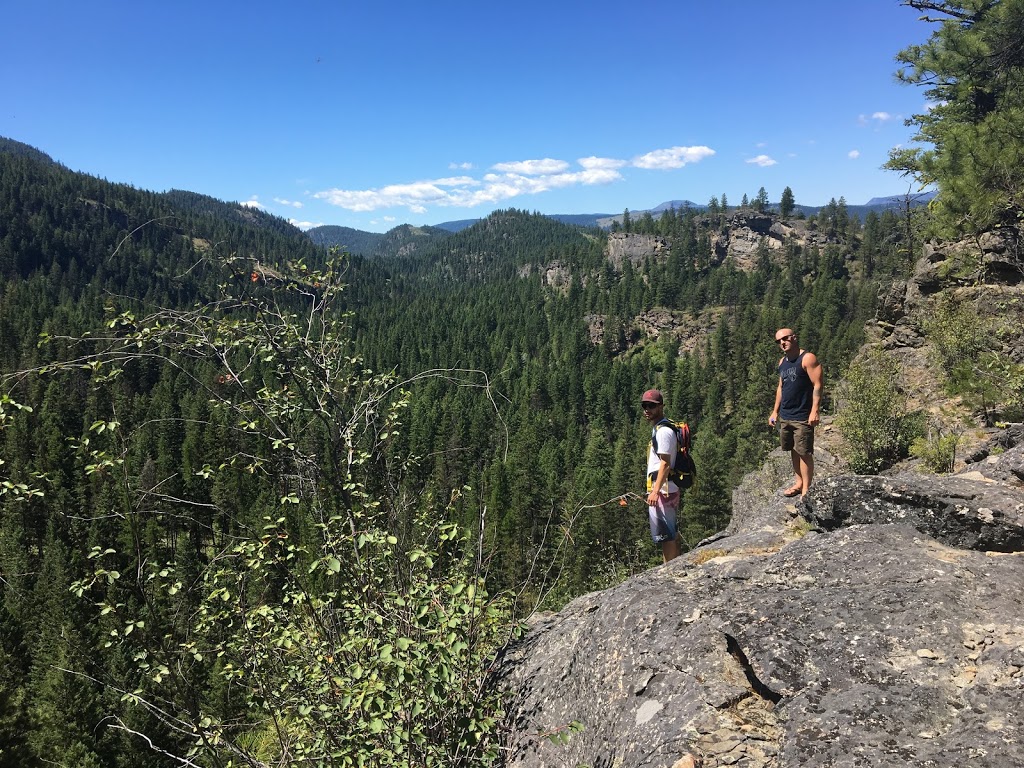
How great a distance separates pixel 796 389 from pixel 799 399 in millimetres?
168

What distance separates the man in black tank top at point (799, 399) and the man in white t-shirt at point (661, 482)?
2217mm

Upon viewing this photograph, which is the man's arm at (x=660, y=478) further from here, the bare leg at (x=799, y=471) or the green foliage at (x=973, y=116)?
the green foliage at (x=973, y=116)

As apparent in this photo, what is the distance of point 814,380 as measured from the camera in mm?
8484

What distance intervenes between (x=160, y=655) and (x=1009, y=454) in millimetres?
9959

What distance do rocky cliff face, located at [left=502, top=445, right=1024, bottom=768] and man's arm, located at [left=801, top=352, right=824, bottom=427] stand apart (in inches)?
60.9

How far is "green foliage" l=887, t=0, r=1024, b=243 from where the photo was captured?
46.2 ft

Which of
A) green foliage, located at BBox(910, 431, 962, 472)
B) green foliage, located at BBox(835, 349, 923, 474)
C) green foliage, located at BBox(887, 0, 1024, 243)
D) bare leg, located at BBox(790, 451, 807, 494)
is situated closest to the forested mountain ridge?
bare leg, located at BBox(790, 451, 807, 494)

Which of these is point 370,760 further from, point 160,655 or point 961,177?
point 961,177

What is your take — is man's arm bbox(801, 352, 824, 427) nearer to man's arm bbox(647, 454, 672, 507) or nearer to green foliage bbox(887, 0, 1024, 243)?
man's arm bbox(647, 454, 672, 507)

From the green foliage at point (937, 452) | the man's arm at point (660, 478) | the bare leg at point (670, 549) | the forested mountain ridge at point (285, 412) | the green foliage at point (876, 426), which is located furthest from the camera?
the green foliage at point (876, 426)

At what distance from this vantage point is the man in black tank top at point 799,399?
856 centimetres

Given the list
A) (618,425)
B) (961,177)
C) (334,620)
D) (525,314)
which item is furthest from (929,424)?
(525,314)

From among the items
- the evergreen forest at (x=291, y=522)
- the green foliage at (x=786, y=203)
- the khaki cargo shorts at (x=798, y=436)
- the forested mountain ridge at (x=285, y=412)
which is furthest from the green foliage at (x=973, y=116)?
the green foliage at (x=786, y=203)

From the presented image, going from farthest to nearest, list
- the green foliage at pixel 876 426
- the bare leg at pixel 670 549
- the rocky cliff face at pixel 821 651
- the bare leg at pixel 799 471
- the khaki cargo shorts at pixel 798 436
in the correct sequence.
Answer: the green foliage at pixel 876 426, the bare leg at pixel 799 471, the khaki cargo shorts at pixel 798 436, the bare leg at pixel 670 549, the rocky cliff face at pixel 821 651
